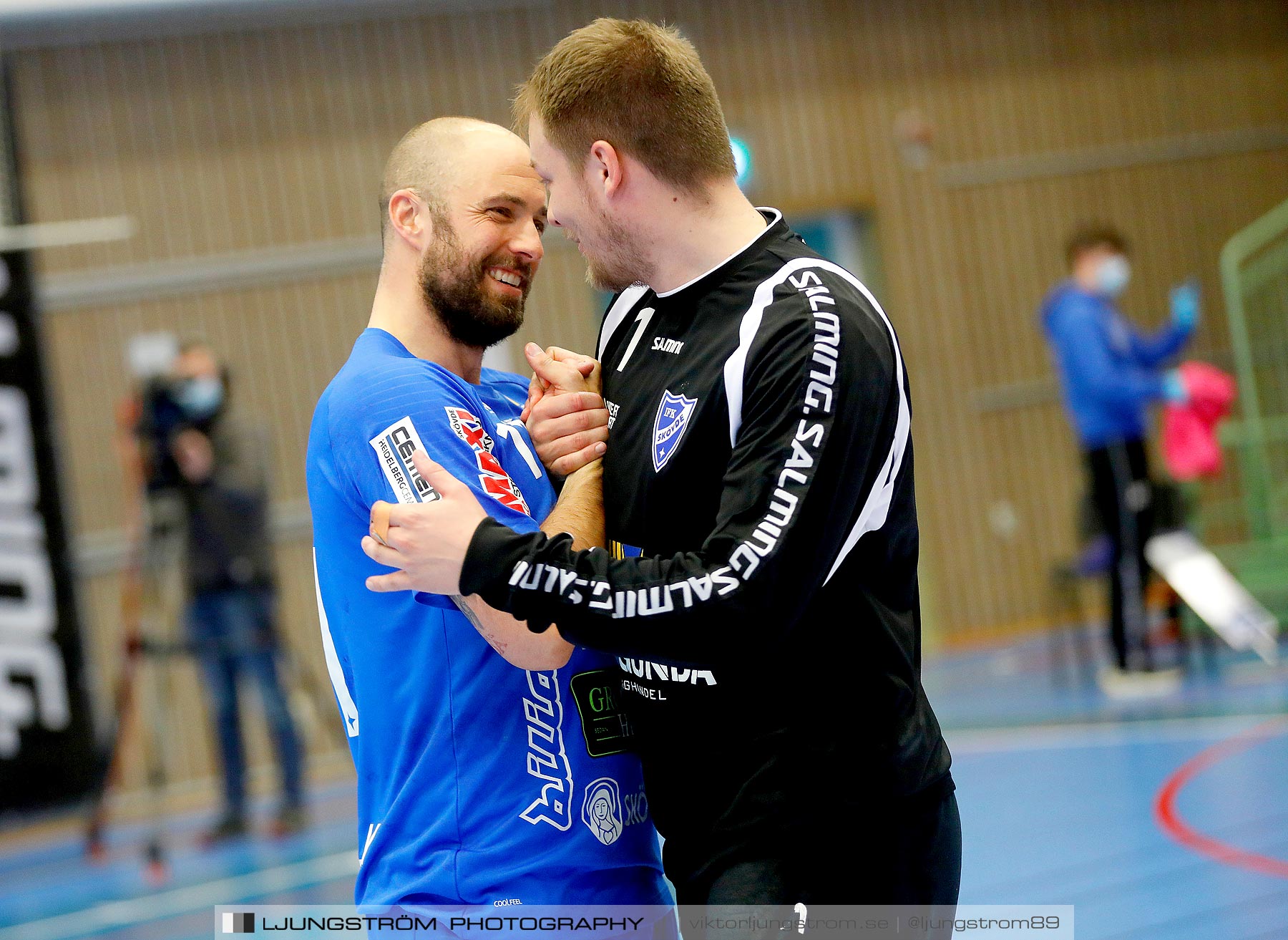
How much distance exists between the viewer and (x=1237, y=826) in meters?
4.73

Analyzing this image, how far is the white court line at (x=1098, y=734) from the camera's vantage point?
6012 millimetres

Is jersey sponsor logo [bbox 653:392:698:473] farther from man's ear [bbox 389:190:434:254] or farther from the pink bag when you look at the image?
the pink bag

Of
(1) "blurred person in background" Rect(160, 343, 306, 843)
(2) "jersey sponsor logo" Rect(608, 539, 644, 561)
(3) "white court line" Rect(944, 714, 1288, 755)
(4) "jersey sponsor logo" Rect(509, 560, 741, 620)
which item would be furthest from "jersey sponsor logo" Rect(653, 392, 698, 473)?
(1) "blurred person in background" Rect(160, 343, 306, 843)

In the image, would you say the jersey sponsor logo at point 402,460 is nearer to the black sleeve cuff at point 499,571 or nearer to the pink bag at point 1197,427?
the black sleeve cuff at point 499,571

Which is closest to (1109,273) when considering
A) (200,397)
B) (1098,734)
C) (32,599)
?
(1098,734)

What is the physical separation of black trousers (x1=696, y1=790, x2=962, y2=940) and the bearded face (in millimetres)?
947

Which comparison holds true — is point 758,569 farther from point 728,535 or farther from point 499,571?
point 499,571

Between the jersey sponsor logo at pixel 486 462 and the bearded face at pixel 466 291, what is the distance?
216 mm

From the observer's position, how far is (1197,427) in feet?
26.0

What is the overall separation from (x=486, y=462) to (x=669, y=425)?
28cm

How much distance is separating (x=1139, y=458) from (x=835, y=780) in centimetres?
578

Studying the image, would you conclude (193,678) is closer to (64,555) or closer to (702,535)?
(64,555)

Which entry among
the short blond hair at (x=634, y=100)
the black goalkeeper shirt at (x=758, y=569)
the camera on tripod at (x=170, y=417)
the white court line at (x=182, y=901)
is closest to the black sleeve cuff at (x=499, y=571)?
the black goalkeeper shirt at (x=758, y=569)

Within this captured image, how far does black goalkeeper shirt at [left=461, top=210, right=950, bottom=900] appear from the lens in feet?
5.72
